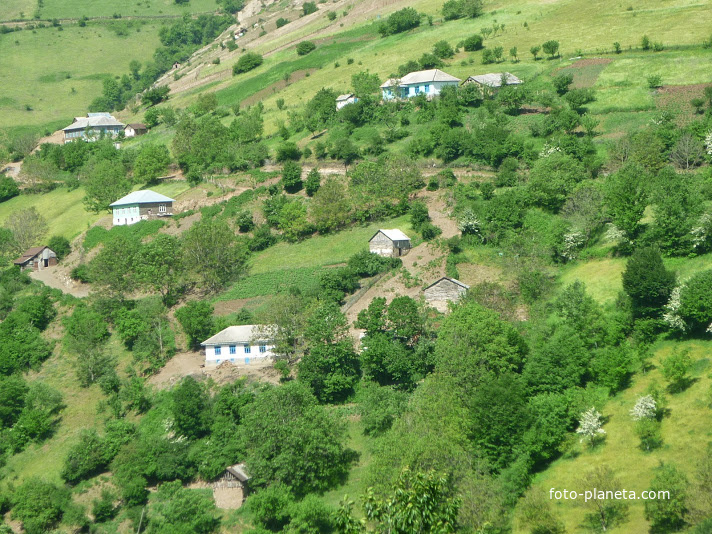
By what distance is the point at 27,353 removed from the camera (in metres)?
76.2

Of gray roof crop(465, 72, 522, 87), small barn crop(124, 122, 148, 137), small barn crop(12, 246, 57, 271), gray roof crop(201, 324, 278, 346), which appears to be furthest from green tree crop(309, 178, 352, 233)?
small barn crop(124, 122, 148, 137)

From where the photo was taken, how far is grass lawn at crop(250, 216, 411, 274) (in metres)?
80.0

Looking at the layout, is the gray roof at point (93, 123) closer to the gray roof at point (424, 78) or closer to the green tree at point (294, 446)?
the gray roof at point (424, 78)

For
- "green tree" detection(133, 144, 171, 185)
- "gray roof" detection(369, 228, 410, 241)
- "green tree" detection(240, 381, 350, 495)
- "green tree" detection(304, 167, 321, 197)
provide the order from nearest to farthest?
"green tree" detection(240, 381, 350, 495) < "gray roof" detection(369, 228, 410, 241) < "green tree" detection(304, 167, 321, 197) < "green tree" detection(133, 144, 171, 185)

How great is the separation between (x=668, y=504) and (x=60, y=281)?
69.8m

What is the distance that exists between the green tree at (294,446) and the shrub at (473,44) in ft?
262

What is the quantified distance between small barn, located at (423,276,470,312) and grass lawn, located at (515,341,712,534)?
1833 cm

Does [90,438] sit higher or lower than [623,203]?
lower

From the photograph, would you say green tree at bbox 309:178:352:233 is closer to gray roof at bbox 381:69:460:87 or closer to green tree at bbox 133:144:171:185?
gray roof at bbox 381:69:460:87

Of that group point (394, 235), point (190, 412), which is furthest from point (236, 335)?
point (394, 235)

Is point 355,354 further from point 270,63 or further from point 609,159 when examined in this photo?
point 270,63

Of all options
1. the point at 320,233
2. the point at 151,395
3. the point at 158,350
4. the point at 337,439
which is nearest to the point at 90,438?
the point at 151,395

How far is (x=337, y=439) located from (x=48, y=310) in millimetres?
40455

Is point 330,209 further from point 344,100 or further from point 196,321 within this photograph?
point 344,100
